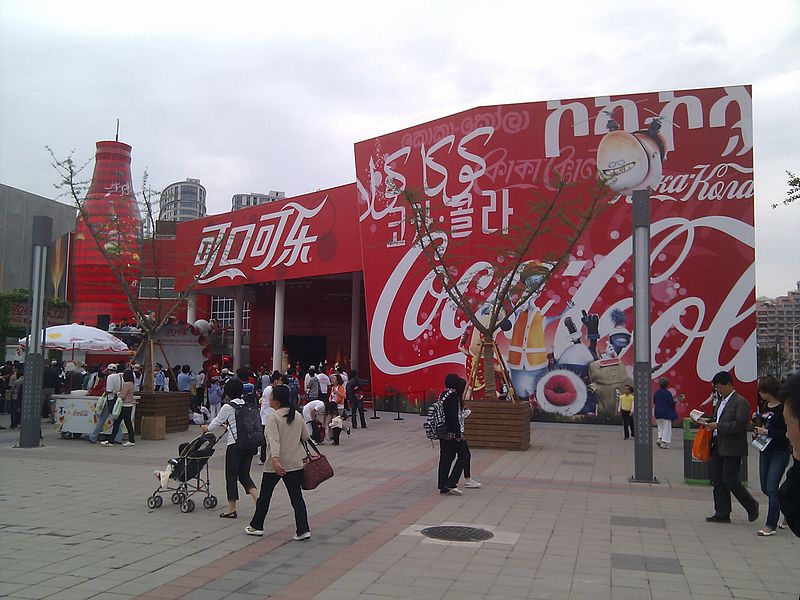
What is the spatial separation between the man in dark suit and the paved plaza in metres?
0.24

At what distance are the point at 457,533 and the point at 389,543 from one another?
837 mm

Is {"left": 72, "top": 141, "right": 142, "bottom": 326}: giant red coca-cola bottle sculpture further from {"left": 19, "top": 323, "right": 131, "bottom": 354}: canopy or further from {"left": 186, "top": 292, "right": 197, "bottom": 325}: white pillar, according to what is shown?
{"left": 19, "top": 323, "right": 131, "bottom": 354}: canopy

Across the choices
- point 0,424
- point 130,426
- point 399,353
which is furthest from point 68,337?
point 399,353

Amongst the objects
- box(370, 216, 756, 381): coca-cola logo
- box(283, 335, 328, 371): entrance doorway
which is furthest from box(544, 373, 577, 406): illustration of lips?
box(283, 335, 328, 371): entrance doorway

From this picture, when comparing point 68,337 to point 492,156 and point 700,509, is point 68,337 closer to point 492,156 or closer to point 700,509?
point 492,156

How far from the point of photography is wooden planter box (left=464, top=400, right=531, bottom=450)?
48.0ft

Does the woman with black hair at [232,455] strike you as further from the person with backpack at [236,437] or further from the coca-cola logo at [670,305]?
the coca-cola logo at [670,305]

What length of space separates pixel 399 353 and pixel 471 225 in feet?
16.6

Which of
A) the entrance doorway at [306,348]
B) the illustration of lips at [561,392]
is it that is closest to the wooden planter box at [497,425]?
the illustration of lips at [561,392]

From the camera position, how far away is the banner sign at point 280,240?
2694 cm

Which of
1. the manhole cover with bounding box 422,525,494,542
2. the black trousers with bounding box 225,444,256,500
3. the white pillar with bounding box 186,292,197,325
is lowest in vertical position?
the manhole cover with bounding box 422,525,494,542

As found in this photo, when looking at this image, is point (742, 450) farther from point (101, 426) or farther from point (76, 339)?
point (76, 339)

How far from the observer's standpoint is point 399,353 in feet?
78.7

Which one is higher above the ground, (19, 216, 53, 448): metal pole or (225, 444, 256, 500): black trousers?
(19, 216, 53, 448): metal pole
